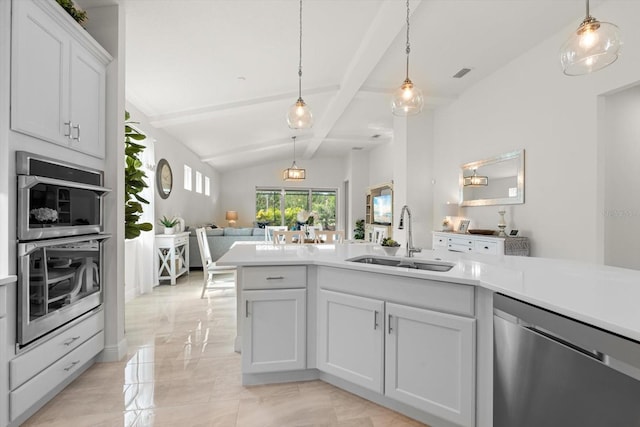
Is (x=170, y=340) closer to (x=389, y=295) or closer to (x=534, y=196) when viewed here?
(x=389, y=295)

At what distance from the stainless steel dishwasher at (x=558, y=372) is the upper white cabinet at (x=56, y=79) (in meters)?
2.50

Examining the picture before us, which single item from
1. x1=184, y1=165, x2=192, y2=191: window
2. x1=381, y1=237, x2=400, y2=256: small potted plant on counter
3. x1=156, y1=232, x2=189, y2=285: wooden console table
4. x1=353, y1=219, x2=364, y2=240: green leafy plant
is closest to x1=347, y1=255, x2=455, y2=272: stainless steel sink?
x1=381, y1=237, x2=400, y2=256: small potted plant on counter

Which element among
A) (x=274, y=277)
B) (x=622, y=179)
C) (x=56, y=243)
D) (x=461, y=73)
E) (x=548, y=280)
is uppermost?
(x=461, y=73)

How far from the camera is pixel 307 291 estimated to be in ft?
6.93

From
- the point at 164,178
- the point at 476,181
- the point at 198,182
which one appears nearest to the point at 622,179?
the point at 476,181

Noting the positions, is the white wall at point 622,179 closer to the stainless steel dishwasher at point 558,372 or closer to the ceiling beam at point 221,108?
the stainless steel dishwasher at point 558,372

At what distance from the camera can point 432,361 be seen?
163 centimetres

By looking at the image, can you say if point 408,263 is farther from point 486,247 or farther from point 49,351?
point 486,247

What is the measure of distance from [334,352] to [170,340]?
168 centimetres

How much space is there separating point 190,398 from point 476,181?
440cm

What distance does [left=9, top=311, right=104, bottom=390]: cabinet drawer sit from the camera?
1.59 m

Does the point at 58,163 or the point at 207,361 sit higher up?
the point at 58,163

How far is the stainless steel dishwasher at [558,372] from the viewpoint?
2.85 ft

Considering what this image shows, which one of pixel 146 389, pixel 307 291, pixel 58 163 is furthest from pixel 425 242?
pixel 58 163
